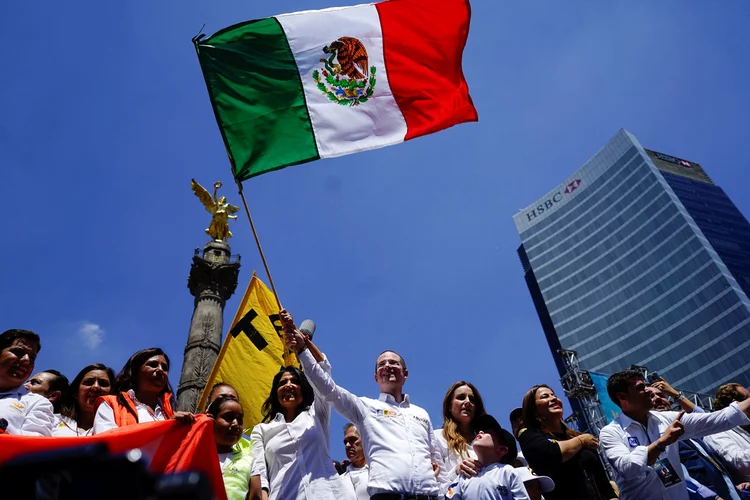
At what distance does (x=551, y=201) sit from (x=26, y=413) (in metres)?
97.0

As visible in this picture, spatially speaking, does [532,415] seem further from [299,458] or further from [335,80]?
[335,80]

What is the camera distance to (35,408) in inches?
132

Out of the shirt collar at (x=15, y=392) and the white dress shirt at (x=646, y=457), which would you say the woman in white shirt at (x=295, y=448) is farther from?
the white dress shirt at (x=646, y=457)

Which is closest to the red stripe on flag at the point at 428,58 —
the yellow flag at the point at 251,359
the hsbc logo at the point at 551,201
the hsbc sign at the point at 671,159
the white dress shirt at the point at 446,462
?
the white dress shirt at the point at 446,462

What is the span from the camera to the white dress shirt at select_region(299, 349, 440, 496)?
138 inches

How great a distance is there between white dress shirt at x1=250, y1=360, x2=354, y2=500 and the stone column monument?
11.7m

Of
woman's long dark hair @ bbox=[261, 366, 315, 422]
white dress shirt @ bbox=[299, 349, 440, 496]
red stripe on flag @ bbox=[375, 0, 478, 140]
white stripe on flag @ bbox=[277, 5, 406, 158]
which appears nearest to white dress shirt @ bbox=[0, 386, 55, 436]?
woman's long dark hair @ bbox=[261, 366, 315, 422]

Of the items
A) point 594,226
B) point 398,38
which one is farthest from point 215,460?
point 594,226

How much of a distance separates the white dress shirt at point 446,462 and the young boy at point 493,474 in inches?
5.3

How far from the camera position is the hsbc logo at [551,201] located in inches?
3602

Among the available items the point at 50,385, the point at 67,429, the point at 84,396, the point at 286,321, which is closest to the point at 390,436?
the point at 286,321

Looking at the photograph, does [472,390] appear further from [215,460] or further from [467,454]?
[215,460]

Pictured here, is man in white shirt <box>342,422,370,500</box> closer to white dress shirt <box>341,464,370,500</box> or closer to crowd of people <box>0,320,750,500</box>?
white dress shirt <box>341,464,370,500</box>

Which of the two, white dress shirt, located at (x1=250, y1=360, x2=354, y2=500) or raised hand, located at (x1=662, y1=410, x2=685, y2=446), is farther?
white dress shirt, located at (x1=250, y1=360, x2=354, y2=500)
